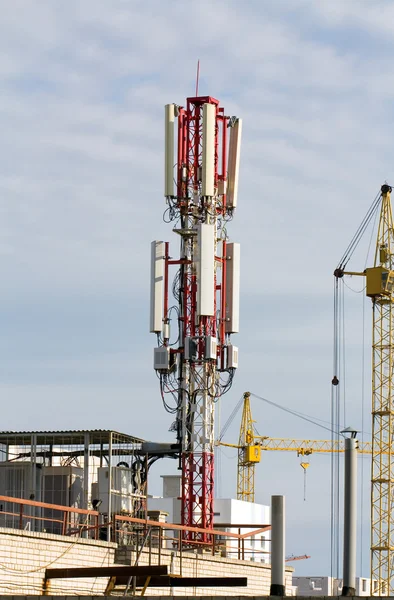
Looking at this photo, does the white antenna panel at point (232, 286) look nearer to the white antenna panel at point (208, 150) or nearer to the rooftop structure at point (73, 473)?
the white antenna panel at point (208, 150)

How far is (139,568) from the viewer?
1428 inches

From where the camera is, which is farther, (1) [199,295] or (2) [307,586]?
(2) [307,586]

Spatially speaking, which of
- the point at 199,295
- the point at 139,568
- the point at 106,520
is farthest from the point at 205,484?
the point at 139,568

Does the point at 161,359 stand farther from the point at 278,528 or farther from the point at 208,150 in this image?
the point at 278,528

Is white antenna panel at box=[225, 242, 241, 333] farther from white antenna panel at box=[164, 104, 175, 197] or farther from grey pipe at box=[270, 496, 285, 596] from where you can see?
grey pipe at box=[270, 496, 285, 596]

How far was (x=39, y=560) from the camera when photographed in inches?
1629

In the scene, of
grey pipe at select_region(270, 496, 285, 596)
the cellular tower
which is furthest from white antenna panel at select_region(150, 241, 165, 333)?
grey pipe at select_region(270, 496, 285, 596)

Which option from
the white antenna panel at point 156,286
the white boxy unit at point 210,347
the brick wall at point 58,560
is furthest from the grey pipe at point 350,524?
the white antenna panel at point 156,286

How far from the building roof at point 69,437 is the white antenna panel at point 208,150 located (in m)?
16.3

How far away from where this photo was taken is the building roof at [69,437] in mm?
56938

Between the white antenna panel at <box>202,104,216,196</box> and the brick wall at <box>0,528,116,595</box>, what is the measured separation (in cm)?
2885

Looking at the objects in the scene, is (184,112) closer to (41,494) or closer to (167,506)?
(41,494)

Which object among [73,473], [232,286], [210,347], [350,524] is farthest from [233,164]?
[350,524]

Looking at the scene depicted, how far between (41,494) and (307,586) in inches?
3679
